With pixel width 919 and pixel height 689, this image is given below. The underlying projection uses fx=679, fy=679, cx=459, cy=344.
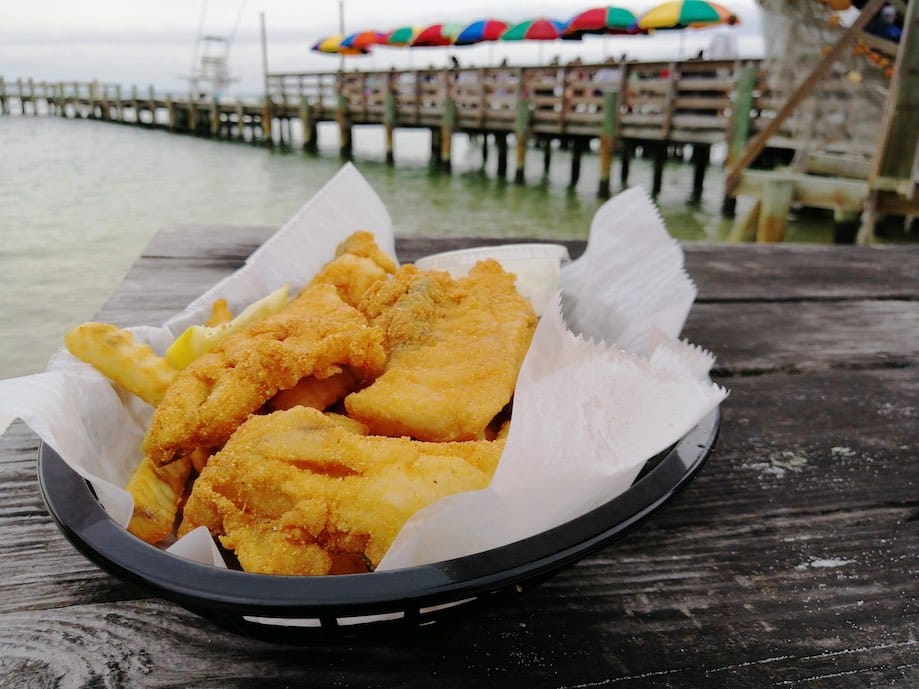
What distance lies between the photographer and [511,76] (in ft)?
66.1

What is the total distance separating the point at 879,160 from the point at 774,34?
258 cm

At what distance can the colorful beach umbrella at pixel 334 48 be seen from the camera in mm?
28375

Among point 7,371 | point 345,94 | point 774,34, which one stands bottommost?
point 7,371

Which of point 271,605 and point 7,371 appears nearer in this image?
point 271,605

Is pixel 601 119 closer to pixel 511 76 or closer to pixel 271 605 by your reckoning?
pixel 511 76

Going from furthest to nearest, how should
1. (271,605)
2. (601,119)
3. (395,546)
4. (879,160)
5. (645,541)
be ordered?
(601,119) → (879,160) → (645,541) → (395,546) → (271,605)

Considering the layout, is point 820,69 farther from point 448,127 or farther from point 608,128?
point 448,127

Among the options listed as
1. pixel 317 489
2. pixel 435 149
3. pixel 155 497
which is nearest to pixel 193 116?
pixel 435 149

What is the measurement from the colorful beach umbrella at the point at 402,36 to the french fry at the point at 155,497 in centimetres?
2594

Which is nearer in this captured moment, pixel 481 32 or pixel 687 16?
pixel 687 16

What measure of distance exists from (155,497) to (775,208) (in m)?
8.68

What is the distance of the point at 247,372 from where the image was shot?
103 centimetres

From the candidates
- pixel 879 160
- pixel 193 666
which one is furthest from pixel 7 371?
pixel 879 160

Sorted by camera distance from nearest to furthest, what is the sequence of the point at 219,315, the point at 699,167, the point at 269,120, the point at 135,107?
the point at 219,315 < the point at 699,167 < the point at 269,120 < the point at 135,107
